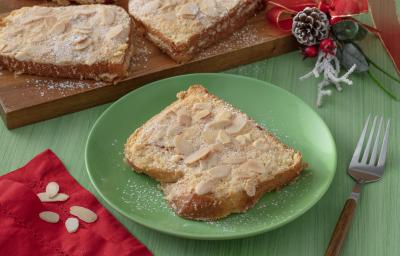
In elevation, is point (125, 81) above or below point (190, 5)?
below

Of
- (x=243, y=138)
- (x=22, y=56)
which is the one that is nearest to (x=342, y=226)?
(x=243, y=138)

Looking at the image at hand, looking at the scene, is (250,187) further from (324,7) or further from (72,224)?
(324,7)

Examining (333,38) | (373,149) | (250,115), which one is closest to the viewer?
(373,149)

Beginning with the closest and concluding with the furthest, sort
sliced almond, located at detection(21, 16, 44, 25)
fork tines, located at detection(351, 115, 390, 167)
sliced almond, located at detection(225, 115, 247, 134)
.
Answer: sliced almond, located at detection(225, 115, 247, 134)
fork tines, located at detection(351, 115, 390, 167)
sliced almond, located at detection(21, 16, 44, 25)

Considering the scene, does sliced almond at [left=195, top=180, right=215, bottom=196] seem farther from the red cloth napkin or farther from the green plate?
the red cloth napkin

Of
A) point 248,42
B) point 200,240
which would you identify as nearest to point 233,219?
point 200,240

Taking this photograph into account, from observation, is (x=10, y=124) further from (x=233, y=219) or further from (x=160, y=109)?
(x=233, y=219)

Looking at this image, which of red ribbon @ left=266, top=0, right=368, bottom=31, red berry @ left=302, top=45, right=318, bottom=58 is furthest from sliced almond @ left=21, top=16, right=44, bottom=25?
red berry @ left=302, top=45, right=318, bottom=58
